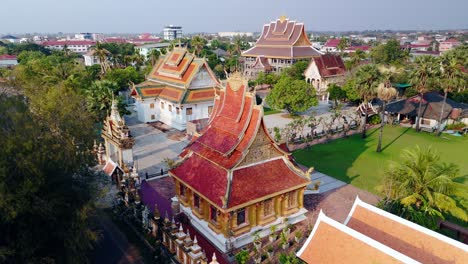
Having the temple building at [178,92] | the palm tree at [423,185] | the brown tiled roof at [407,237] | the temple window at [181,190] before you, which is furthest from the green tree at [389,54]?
the brown tiled roof at [407,237]

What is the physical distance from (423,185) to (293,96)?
24.5 metres

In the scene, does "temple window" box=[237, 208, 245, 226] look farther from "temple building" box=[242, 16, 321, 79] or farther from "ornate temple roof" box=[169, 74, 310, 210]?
"temple building" box=[242, 16, 321, 79]

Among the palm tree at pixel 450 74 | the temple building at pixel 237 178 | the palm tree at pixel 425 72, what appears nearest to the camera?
the temple building at pixel 237 178

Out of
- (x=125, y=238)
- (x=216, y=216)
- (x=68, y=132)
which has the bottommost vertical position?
(x=125, y=238)

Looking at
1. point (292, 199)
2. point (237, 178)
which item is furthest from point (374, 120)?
point (237, 178)

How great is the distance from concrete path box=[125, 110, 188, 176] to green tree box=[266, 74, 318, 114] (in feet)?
43.7

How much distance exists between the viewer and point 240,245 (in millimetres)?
16422

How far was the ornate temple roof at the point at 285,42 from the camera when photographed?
73125 millimetres

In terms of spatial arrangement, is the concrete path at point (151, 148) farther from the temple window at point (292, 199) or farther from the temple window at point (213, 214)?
the temple window at point (292, 199)

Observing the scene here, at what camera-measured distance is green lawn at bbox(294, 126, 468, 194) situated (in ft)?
84.1

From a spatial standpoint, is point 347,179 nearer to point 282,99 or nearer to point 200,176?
point 200,176

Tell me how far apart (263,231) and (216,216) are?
2.51 m

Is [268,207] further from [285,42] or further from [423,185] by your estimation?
[285,42]

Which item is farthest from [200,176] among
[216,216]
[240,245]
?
[240,245]
